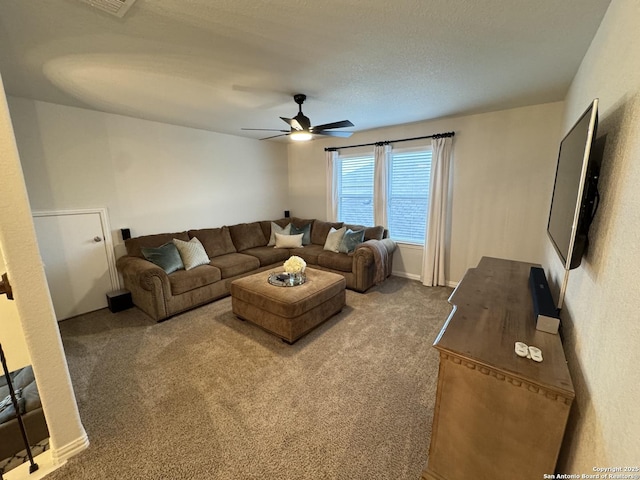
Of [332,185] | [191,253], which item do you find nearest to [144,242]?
[191,253]

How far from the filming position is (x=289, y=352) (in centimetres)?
244

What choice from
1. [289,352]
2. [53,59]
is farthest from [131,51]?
[289,352]

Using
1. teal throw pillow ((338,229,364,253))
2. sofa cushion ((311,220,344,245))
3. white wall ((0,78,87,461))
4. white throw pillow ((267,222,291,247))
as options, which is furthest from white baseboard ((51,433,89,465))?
sofa cushion ((311,220,344,245))

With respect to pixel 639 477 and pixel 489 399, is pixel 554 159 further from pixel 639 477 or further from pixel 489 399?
pixel 639 477

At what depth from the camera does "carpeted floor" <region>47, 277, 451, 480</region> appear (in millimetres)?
1463

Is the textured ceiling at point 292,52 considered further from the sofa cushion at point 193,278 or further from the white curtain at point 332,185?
the sofa cushion at point 193,278

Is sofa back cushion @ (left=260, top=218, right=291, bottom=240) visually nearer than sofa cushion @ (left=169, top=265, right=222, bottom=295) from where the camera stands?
No

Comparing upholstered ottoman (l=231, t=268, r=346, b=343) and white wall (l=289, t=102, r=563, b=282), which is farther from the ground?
white wall (l=289, t=102, r=563, b=282)

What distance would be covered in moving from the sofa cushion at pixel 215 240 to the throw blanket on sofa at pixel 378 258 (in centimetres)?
222

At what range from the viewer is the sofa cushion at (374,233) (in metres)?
4.26

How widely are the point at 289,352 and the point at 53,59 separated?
117 inches

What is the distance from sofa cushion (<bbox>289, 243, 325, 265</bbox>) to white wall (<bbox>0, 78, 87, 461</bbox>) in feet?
10.2

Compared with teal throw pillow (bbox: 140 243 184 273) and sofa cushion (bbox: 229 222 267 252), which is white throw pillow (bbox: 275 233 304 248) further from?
teal throw pillow (bbox: 140 243 184 273)

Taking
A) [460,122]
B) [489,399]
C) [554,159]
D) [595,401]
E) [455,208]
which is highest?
[460,122]
